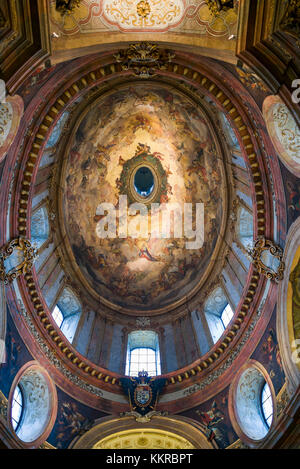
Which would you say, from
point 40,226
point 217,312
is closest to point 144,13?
point 40,226

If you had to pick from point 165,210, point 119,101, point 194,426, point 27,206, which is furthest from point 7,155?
point 165,210

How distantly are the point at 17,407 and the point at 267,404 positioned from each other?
25.5ft

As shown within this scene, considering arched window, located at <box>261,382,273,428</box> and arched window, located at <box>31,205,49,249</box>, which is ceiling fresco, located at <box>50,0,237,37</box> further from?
arched window, located at <box>261,382,273,428</box>

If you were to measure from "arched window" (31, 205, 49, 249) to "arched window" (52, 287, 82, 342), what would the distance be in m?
2.69

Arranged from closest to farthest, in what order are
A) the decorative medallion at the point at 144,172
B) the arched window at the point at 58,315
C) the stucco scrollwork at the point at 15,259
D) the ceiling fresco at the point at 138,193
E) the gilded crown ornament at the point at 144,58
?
the gilded crown ornament at the point at 144,58 → the stucco scrollwork at the point at 15,259 → the arched window at the point at 58,315 → the ceiling fresco at the point at 138,193 → the decorative medallion at the point at 144,172

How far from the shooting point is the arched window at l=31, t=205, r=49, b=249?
664 inches

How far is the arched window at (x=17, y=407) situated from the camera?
12.0m

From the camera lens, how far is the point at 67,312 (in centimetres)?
1841

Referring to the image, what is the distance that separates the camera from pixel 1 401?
10789 mm

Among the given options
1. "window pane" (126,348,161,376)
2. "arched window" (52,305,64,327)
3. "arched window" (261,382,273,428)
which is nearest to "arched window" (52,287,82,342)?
"arched window" (52,305,64,327)

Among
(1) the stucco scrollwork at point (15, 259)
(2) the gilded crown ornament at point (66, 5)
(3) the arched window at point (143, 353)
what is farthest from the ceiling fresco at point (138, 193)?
(2) the gilded crown ornament at point (66, 5)

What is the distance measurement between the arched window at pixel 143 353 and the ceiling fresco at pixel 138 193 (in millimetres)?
2118

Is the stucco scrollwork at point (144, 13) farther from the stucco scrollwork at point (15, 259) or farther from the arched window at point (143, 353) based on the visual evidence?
the arched window at point (143, 353)
